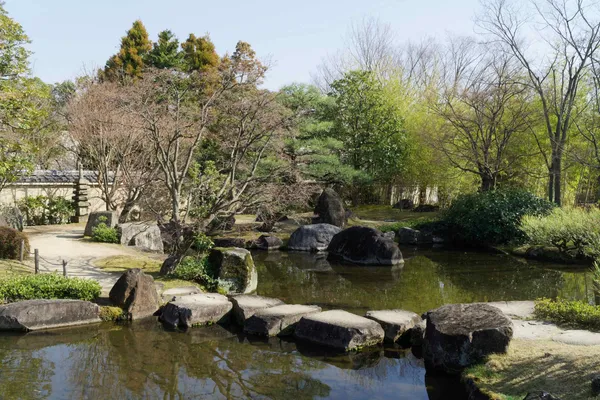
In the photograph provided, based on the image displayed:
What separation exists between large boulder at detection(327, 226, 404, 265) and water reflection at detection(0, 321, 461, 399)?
26.2 ft

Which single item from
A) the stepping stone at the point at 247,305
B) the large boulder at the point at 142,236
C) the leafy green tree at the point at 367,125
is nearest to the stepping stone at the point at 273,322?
the stepping stone at the point at 247,305

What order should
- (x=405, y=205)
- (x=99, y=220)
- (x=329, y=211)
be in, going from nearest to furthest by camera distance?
(x=99, y=220), (x=329, y=211), (x=405, y=205)

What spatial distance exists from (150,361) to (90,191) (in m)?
17.2

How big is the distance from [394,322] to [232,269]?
4020mm

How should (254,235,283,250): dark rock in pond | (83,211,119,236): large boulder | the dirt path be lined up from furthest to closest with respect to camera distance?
(254,235,283,250): dark rock in pond
(83,211,119,236): large boulder
the dirt path

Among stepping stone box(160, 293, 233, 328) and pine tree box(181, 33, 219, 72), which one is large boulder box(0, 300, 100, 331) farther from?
pine tree box(181, 33, 219, 72)

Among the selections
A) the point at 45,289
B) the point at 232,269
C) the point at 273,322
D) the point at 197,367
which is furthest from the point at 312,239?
the point at 197,367

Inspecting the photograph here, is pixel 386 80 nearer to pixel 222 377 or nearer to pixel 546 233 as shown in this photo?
pixel 546 233

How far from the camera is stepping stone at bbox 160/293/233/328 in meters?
8.49

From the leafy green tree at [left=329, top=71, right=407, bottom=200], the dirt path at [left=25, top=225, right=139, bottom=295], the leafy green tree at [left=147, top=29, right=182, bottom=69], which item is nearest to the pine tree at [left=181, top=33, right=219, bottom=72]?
the leafy green tree at [left=147, top=29, right=182, bottom=69]

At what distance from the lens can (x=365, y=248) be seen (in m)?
15.8

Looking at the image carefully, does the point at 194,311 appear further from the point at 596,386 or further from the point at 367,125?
the point at 367,125

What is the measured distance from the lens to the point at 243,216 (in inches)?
972

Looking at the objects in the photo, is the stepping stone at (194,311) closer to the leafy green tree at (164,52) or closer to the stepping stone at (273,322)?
the stepping stone at (273,322)
